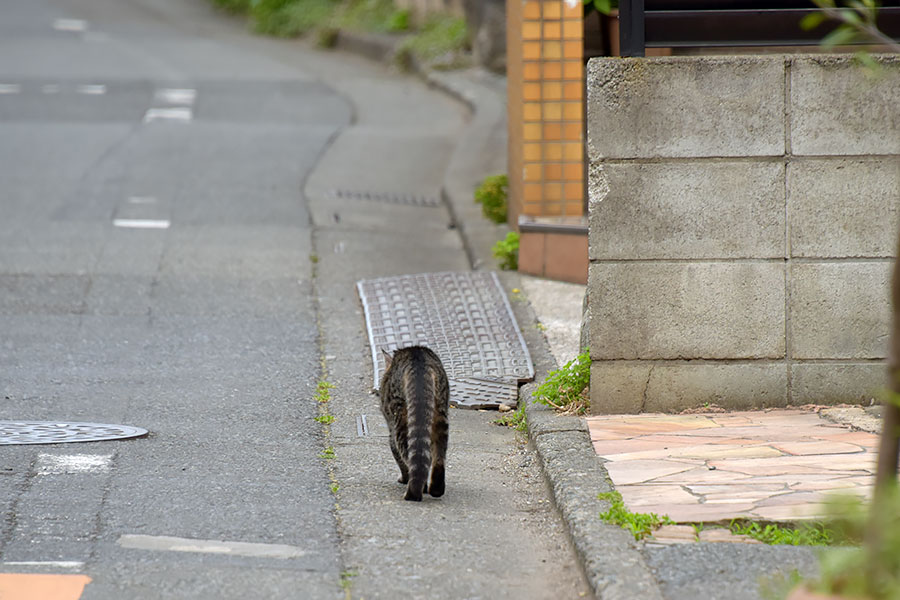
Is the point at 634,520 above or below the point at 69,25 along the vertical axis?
below

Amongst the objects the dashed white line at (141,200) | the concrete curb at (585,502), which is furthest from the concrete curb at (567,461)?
the dashed white line at (141,200)

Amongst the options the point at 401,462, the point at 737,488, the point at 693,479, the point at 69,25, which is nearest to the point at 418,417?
the point at 401,462

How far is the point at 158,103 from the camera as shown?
17.4 meters

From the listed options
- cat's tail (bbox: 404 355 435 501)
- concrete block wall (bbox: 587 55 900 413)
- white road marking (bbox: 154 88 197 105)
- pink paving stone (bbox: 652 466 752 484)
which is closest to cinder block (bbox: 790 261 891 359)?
concrete block wall (bbox: 587 55 900 413)

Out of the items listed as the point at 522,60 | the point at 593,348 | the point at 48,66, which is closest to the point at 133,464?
the point at 593,348

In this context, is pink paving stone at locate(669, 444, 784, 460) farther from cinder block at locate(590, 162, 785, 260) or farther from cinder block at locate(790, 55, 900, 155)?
cinder block at locate(790, 55, 900, 155)

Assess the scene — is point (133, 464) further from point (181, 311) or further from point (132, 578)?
point (181, 311)

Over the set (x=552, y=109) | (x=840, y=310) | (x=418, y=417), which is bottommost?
(x=418, y=417)

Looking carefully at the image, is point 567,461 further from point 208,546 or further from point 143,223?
point 143,223

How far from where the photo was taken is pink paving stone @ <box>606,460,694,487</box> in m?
5.12

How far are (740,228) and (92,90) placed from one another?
14.1 meters

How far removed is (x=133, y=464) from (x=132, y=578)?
133 cm

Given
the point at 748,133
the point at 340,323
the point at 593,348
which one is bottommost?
the point at 340,323

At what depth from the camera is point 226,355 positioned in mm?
7609
